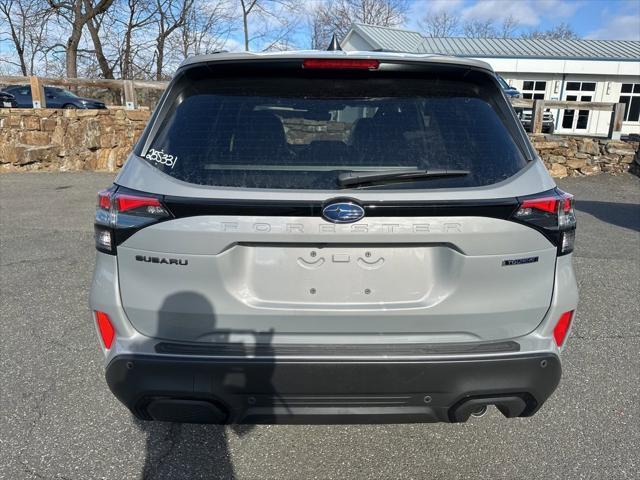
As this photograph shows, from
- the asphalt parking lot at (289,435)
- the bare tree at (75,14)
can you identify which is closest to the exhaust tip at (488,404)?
the asphalt parking lot at (289,435)

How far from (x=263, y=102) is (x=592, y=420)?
2.43m

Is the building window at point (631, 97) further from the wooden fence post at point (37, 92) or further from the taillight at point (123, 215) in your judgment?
the taillight at point (123, 215)

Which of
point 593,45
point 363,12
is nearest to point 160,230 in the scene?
point 593,45

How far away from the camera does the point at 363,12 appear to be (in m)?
44.3

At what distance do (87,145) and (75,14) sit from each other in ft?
62.5

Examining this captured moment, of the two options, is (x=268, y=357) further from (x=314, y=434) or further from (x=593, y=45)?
(x=593, y=45)

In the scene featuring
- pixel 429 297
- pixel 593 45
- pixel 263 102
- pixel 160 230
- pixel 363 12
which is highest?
pixel 363 12

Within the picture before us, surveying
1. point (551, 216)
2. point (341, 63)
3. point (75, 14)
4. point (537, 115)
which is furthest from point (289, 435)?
point (75, 14)

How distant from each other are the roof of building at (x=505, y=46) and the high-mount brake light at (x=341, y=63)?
2970cm

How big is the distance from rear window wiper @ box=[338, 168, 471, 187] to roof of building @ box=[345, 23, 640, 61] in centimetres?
3000

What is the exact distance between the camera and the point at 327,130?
2.13m

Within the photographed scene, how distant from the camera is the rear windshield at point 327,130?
6.19ft

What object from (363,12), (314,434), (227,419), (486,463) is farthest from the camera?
(363,12)

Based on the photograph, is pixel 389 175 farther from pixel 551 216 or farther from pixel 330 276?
pixel 551 216
